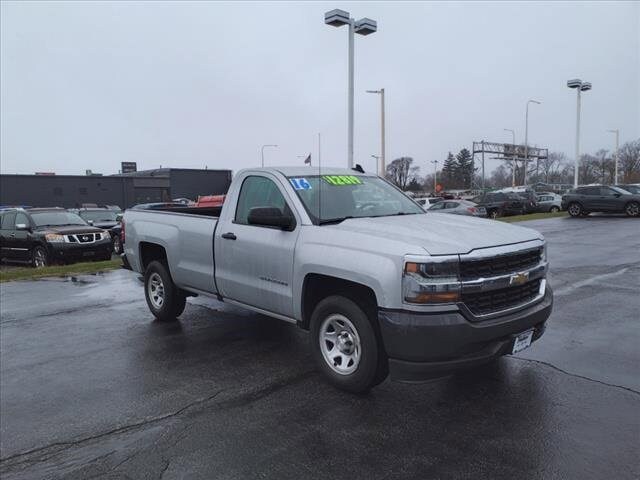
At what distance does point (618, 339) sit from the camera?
5645 millimetres

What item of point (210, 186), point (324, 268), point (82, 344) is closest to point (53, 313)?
point (82, 344)

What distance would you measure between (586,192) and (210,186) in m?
49.8

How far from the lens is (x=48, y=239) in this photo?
555 inches

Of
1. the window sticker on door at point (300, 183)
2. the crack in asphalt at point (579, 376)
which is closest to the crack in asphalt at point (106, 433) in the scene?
the window sticker on door at point (300, 183)

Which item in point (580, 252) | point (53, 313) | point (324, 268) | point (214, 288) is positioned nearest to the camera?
point (324, 268)

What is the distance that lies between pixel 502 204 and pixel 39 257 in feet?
82.5

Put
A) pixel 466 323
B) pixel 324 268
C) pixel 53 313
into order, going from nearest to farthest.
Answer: pixel 466 323 < pixel 324 268 < pixel 53 313

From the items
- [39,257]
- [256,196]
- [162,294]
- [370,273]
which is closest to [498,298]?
[370,273]

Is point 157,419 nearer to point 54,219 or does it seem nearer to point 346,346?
point 346,346

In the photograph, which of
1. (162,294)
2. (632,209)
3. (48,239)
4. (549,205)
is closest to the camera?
(162,294)

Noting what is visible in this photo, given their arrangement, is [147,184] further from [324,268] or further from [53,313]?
[324,268]

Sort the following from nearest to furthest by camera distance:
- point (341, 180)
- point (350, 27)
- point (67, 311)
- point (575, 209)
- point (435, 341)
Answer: point (435, 341)
point (341, 180)
point (67, 311)
point (350, 27)
point (575, 209)

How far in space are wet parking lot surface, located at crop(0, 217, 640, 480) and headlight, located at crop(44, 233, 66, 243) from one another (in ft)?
25.8

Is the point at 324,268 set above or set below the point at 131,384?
above
